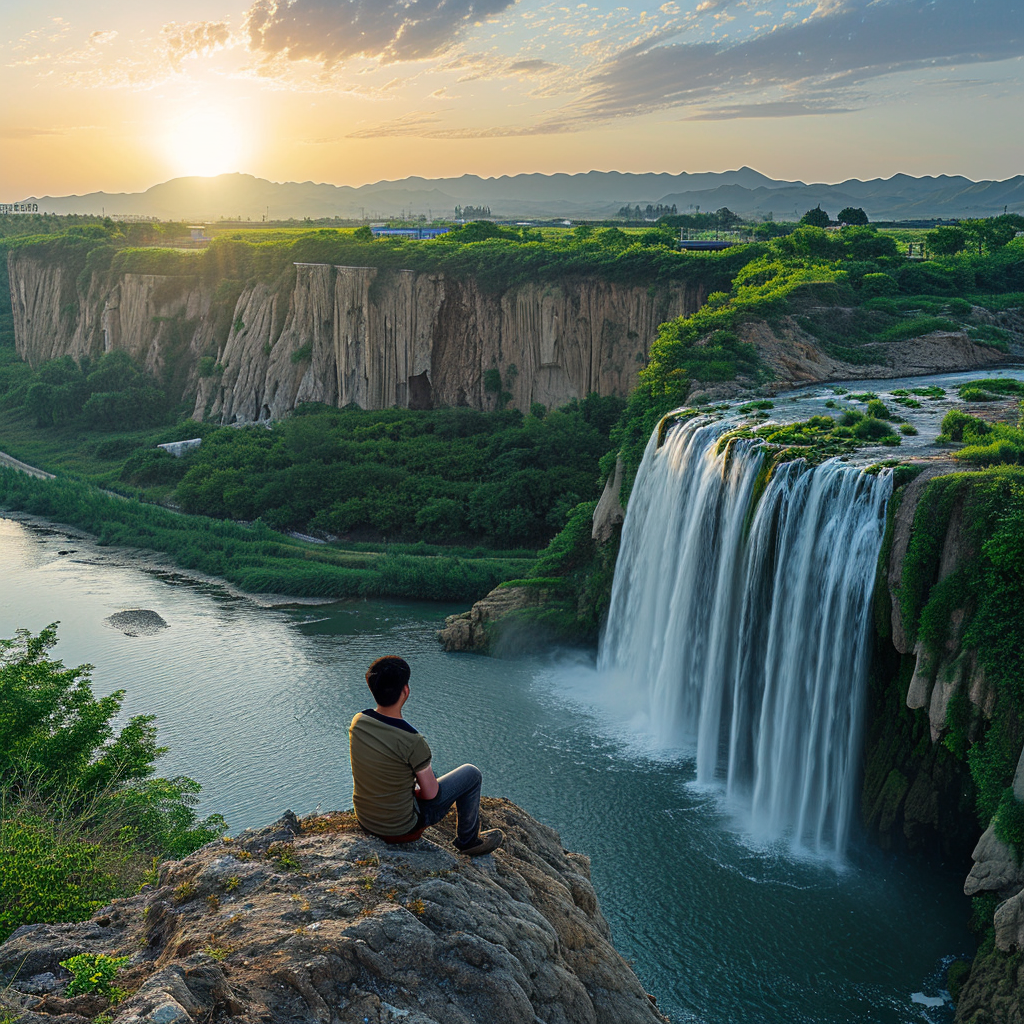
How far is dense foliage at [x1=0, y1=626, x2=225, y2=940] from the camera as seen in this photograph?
9711mm

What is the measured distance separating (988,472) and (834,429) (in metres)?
5.47

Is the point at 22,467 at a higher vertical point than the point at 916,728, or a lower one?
lower

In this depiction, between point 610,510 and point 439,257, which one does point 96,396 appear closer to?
point 439,257

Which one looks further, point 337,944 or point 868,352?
point 868,352

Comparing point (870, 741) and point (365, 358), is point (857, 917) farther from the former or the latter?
point (365, 358)

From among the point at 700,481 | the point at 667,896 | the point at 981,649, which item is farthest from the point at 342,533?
the point at 981,649

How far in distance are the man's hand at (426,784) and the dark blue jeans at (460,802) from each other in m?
0.06

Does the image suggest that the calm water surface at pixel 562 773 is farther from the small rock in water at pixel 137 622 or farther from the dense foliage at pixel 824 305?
the dense foliage at pixel 824 305

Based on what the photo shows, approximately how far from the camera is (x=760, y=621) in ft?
58.4

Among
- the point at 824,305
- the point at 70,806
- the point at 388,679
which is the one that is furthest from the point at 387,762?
the point at 824,305

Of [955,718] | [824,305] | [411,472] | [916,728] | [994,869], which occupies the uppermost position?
[824,305]

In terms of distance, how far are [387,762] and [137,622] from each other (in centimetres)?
2291

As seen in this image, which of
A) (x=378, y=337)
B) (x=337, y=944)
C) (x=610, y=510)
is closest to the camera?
(x=337, y=944)

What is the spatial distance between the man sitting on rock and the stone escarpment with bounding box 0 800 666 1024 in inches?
8.7
